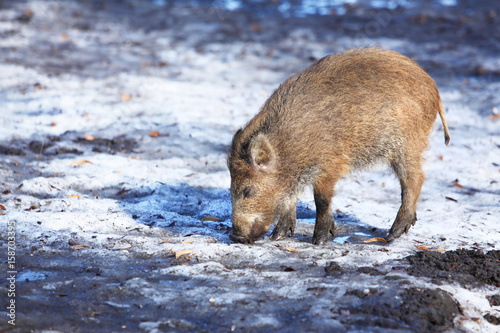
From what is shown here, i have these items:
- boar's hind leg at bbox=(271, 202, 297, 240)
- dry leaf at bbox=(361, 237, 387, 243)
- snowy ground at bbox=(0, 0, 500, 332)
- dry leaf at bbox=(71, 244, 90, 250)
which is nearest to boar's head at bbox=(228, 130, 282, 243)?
snowy ground at bbox=(0, 0, 500, 332)

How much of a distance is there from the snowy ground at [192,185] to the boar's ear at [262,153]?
0.73 m

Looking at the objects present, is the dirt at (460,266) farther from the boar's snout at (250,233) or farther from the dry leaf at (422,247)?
the boar's snout at (250,233)

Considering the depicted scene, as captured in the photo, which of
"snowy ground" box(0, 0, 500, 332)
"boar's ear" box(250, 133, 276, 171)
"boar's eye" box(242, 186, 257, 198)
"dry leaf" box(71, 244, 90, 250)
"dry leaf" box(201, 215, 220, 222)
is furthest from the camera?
"dry leaf" box(201, 215, 220, 222)

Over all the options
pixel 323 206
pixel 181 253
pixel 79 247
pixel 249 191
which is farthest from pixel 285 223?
pixel 79 247

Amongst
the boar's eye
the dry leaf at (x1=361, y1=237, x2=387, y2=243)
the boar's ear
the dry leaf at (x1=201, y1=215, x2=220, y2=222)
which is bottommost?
the dry leaf at (x1=201, y1=215, x2=220, y2=222)

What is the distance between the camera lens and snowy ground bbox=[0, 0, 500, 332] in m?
3.33

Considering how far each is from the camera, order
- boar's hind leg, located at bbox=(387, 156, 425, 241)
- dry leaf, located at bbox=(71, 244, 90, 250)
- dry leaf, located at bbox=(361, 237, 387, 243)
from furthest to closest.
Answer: boar's hind leg, located at bbox=(387, 156, 425, 241), dry leaf, located at bbox=(361, 237, 387, 243), dry leaf, located at bbox=(71, 244, 90, 250)

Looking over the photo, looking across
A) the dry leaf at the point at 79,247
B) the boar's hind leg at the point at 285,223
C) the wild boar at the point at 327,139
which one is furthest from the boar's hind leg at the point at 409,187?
the dry leaf at the point at 79,247

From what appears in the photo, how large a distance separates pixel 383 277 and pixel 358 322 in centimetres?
71

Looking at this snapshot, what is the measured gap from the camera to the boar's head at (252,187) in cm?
448

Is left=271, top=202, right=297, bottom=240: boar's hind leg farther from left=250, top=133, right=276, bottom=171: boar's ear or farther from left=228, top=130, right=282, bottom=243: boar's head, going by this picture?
left=250, top=133, right=276, bottom=171: boar's ear

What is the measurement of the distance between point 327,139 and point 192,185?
1977 mm

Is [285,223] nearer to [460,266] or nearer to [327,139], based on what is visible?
[327,139]

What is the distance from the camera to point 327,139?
459 centimetres
